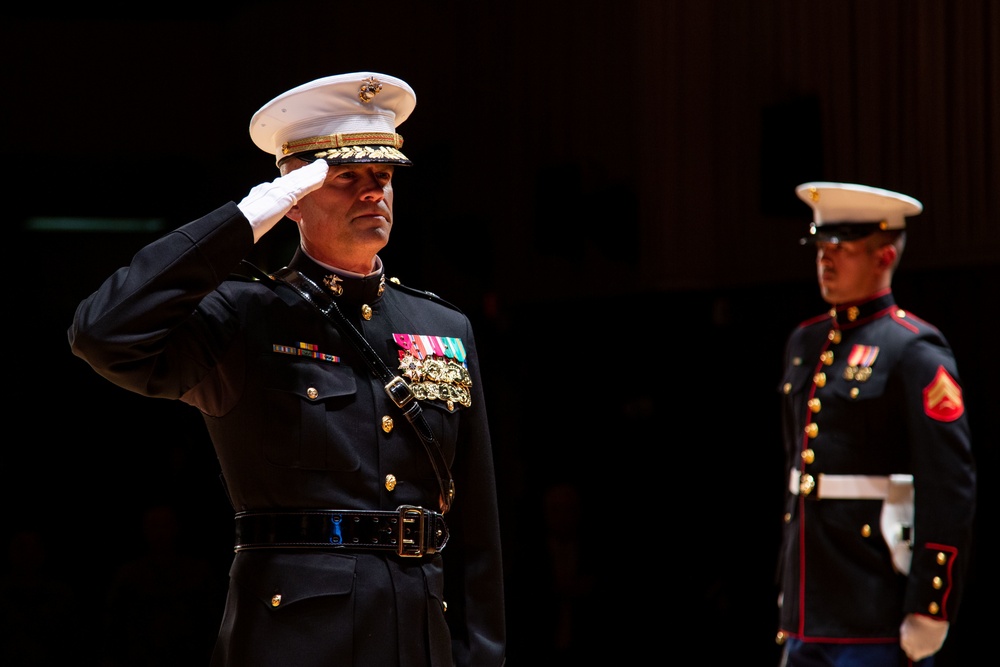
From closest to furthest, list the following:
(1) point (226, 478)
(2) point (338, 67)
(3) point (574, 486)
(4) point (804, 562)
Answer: (1) point (226, 478), (4) point (804, 562), (2) point (338, 67), (3) point (574, 486)

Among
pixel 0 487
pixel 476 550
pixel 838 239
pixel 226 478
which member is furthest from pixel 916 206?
pixel 0 487

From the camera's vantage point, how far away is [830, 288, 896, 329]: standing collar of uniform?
3.49 meters

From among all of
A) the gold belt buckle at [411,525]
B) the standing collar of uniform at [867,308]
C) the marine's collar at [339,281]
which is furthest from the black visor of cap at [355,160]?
the standing collar of uniform at [867,308]

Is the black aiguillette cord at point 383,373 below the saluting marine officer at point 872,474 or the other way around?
the other way around

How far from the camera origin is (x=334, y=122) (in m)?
2.06

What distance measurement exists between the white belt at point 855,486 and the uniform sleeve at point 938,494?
0.10 metres

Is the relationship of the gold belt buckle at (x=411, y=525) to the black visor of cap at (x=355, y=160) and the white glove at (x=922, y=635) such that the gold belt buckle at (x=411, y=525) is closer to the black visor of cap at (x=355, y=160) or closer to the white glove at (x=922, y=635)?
the black visor of cap at (x=355, y=160)

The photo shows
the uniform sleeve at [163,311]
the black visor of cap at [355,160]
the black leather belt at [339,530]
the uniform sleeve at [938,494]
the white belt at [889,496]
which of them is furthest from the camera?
the white belt at [889,496]

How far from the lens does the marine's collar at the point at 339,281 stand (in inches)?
80.2

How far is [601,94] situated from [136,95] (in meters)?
1.90

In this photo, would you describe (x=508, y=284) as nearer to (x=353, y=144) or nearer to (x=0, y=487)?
(x=0, y=487)

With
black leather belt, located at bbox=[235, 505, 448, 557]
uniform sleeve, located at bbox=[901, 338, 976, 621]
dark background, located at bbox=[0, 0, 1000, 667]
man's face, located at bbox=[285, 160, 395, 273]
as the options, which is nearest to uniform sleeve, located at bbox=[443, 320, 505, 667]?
black leather belt, located at bbox=[235, 505, 448, 557]

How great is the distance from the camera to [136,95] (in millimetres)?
4707

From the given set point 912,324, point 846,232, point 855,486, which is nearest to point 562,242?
point 846,232
